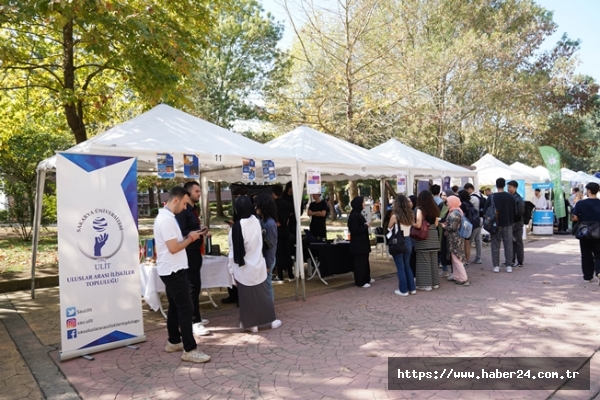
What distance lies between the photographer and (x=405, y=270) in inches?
273

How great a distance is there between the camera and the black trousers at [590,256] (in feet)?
23.6

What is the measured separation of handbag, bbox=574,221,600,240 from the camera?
6953mm

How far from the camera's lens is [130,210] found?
4805mm

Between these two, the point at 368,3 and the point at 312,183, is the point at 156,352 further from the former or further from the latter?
the point at 368,3

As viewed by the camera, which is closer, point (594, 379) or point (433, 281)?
point (594, 379)

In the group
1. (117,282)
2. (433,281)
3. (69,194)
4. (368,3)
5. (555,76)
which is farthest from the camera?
(555,76)

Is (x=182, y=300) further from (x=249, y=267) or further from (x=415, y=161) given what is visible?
(x=415, y=161)

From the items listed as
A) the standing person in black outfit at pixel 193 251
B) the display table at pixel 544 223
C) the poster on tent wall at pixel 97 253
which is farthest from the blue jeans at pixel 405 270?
the display table at pixel 544 223

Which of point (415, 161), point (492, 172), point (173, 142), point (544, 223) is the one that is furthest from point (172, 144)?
point (544, 223)

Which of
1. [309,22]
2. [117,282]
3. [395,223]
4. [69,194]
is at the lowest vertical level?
[117,282]

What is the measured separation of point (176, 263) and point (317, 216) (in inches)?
201

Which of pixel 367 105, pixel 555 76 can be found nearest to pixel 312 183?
pixel 367 105

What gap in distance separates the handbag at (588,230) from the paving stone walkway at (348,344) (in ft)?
2.77

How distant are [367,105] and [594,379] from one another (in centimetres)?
1180
